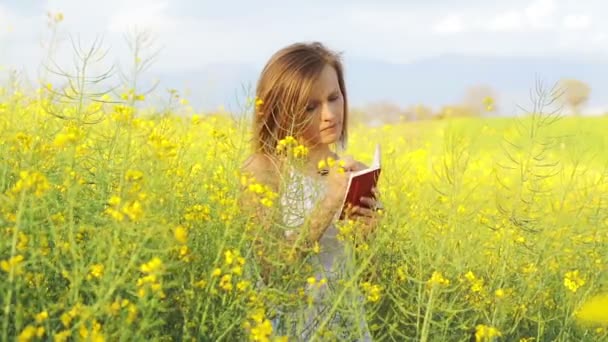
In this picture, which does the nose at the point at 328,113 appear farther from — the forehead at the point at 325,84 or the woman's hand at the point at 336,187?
the woman's hand at the point at 336,187

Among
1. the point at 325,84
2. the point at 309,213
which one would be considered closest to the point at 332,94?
the point at 325,84

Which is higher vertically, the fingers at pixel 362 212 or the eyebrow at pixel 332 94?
the eyebrow at pixel 332 94

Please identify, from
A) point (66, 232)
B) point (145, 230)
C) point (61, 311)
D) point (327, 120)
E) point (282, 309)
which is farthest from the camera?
point (327, 120)

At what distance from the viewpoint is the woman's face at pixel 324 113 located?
295 cm

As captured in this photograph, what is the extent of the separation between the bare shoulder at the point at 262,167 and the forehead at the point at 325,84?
0.92 ft

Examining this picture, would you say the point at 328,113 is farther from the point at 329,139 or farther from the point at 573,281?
the point at 573,281

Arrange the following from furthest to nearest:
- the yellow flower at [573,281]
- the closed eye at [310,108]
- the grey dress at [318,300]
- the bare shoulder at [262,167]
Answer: the closed eye at [310,108] → the bare shoulder at [262,167] → the yellow flower at [573,281] → the grey dress at [318,300]

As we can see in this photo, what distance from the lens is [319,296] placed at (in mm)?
2414

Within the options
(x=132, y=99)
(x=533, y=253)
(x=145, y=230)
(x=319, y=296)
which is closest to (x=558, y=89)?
(x=533, y=253)

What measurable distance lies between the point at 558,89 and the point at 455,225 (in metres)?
0.62

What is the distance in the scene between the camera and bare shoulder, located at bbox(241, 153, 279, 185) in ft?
9.51

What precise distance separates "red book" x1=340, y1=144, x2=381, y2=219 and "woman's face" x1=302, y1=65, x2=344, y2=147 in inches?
18.7

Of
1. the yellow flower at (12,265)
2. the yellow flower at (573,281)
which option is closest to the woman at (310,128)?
the yellow flower at (573,281)

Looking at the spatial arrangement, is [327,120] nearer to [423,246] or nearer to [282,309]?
[423,246]
